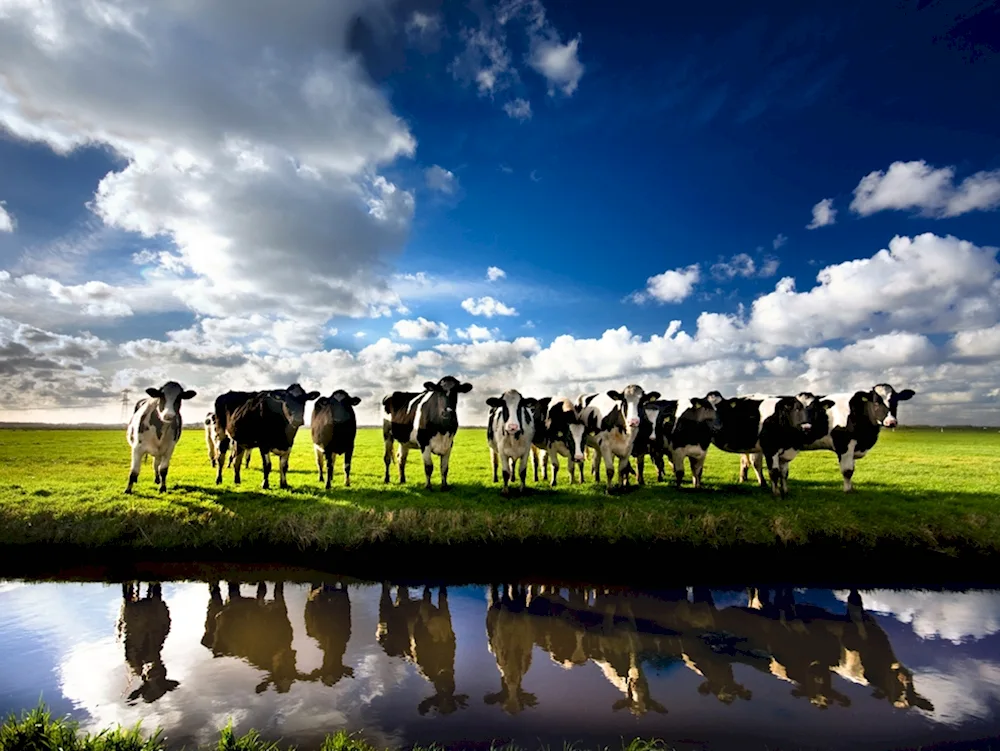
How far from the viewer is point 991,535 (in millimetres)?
11484

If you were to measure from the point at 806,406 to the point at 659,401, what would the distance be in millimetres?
3940

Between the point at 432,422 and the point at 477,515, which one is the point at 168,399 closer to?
the point at 432,422

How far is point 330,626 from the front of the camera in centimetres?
809

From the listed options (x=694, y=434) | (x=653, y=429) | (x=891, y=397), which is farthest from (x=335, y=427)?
(x=891, y=397)

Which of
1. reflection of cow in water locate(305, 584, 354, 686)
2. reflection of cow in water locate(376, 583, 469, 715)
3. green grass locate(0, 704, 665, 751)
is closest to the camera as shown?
green grass locate(0, 704, 665, 751)

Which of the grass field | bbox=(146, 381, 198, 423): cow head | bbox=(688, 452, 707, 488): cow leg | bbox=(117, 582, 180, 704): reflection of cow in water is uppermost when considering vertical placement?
bbox=(146, 381, 198, 423): cow head

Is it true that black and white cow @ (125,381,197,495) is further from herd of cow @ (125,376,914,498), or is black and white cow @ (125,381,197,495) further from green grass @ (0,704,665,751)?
green grass @ (0,704,665,751)

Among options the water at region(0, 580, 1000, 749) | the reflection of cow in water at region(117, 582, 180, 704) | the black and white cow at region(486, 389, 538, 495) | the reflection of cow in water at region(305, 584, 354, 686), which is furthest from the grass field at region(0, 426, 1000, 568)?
the reflection of cow in water at region(117, 582, 180, 704)

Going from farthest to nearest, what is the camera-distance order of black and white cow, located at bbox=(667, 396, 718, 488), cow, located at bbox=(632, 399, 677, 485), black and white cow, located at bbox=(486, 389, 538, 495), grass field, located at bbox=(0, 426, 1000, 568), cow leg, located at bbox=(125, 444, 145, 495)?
cow, located at bbox=(632, 399, 677, 485) < black and white cow, located at bbox=(667, 396, 718, 488) < black and white cow, located at bbox=(486, 389, 538, 495) < cow leg, located at bbox=(125, 444, 145, 495) < grass field, located at bbox=(0, 426, 1000, 568)

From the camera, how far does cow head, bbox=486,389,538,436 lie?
1417 centimetres

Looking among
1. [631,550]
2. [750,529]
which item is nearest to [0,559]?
[631,550]

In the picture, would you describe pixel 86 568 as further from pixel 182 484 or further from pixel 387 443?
pixel 387 443

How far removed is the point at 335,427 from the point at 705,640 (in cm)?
1182

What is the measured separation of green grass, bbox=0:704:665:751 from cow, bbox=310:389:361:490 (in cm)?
1070
